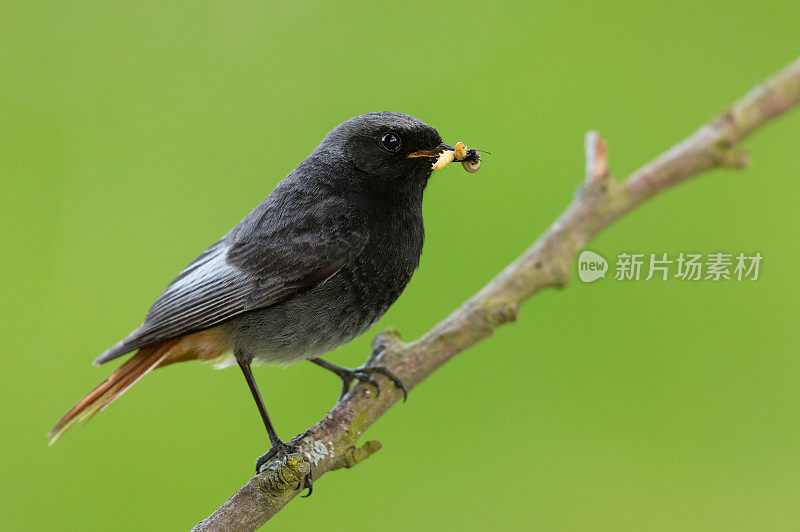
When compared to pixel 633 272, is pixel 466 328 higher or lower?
higher

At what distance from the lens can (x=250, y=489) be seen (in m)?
2.05

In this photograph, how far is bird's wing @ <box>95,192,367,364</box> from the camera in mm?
2379

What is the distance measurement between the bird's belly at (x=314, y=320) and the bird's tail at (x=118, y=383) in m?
0.26

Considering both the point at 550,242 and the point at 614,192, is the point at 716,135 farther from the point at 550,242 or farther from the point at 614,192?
the point at 550,242

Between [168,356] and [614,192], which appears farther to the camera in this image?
[168,356]

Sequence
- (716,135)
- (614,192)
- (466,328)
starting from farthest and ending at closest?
1. (466,328)
2. (614,192)
3. (716,135)

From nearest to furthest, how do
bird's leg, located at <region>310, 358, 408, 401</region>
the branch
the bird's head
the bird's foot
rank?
the branch, the bird's foot, the bird's head, bird's leg, located at <region>310, 358, 408, 401</region>

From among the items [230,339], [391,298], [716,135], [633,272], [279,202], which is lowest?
[633,272]

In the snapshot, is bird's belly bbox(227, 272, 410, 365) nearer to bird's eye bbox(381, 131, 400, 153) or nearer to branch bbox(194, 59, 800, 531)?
branch bbox(194, 59, 800, 531)

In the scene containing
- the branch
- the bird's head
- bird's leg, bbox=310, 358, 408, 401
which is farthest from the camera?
bird's leg, bbox=310, 358, 408, 401

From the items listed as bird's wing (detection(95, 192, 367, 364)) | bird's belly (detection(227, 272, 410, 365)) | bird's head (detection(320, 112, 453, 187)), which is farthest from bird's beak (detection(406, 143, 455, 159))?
bird's belly (detection(227, 272, 410, 365))

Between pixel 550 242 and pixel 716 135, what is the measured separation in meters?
0.64

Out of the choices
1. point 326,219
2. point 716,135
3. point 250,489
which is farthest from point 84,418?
point 716,135

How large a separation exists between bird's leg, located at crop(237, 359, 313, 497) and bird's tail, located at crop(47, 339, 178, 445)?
0.87 ft
